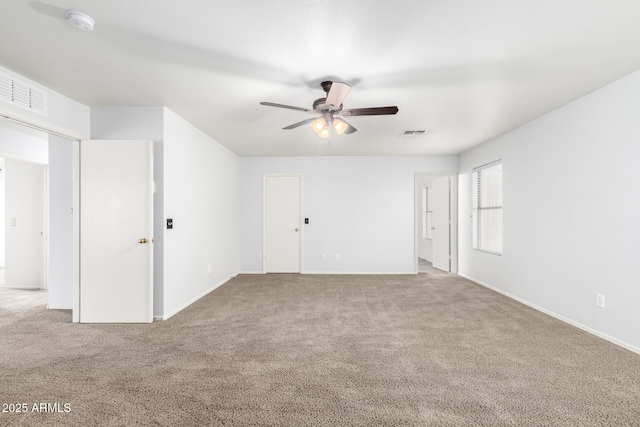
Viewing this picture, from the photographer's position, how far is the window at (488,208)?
16.3 ft

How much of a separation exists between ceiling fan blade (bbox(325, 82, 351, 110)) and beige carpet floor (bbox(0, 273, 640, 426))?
225 centimetres

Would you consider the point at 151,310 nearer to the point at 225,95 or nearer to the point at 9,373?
the point at 9,373

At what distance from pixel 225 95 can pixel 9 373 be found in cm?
297

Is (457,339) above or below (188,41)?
below

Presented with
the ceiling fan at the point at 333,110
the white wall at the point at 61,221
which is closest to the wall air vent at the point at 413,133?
the ceiling fan at the point at 333,110

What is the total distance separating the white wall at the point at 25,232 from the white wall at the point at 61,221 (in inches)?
72.8

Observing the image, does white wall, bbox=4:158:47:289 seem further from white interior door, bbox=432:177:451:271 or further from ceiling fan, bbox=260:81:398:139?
white interior door, bbox=432:177:451:271

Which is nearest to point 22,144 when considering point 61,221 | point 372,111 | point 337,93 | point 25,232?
point 25,232

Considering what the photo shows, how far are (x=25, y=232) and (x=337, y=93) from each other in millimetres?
5978

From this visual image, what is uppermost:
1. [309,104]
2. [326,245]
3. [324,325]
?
[309,104]

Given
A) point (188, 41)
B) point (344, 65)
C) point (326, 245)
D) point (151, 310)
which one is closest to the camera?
point (188, 41)

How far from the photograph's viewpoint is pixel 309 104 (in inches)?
135

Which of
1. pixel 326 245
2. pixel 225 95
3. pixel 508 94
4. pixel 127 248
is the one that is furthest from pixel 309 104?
pixel 326 245

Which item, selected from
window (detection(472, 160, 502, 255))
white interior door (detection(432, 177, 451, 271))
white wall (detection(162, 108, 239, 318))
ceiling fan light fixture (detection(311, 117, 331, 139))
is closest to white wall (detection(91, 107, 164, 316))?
white wall (detection(162, 108, 239, 318))
